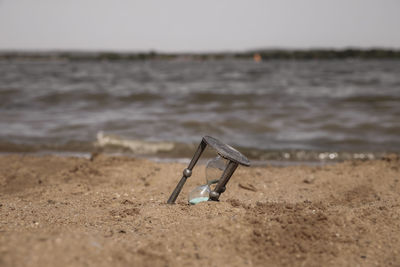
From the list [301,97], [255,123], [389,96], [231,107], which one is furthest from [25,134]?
[389,96]

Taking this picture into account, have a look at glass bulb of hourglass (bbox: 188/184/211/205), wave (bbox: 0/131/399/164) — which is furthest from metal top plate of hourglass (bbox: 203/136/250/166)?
wave (bbox: 0/131/399/164)

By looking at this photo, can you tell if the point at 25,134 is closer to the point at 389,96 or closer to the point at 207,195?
the point at 207,195

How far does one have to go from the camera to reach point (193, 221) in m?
3.01

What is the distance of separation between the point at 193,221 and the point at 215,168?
527 millimetres

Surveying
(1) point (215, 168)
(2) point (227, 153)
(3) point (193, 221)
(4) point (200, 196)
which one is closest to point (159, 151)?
(4) point (200, 196)

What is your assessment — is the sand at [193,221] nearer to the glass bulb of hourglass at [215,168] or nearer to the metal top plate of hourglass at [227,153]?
the glass bulb of hourglass at [215,168]

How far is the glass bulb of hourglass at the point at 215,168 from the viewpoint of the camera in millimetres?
3219

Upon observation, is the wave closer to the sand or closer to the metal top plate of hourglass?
the sand

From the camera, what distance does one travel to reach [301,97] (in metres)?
15.1

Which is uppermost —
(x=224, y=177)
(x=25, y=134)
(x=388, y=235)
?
(x=224, y=177)

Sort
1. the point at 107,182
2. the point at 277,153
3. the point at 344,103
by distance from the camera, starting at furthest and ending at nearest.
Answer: the point at 344,103, the point at 277,153, the point at 107,182

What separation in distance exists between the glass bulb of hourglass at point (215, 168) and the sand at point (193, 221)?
241 millimetres

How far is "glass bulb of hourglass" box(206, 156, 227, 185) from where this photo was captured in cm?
322

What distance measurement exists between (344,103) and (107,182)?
11.1m
